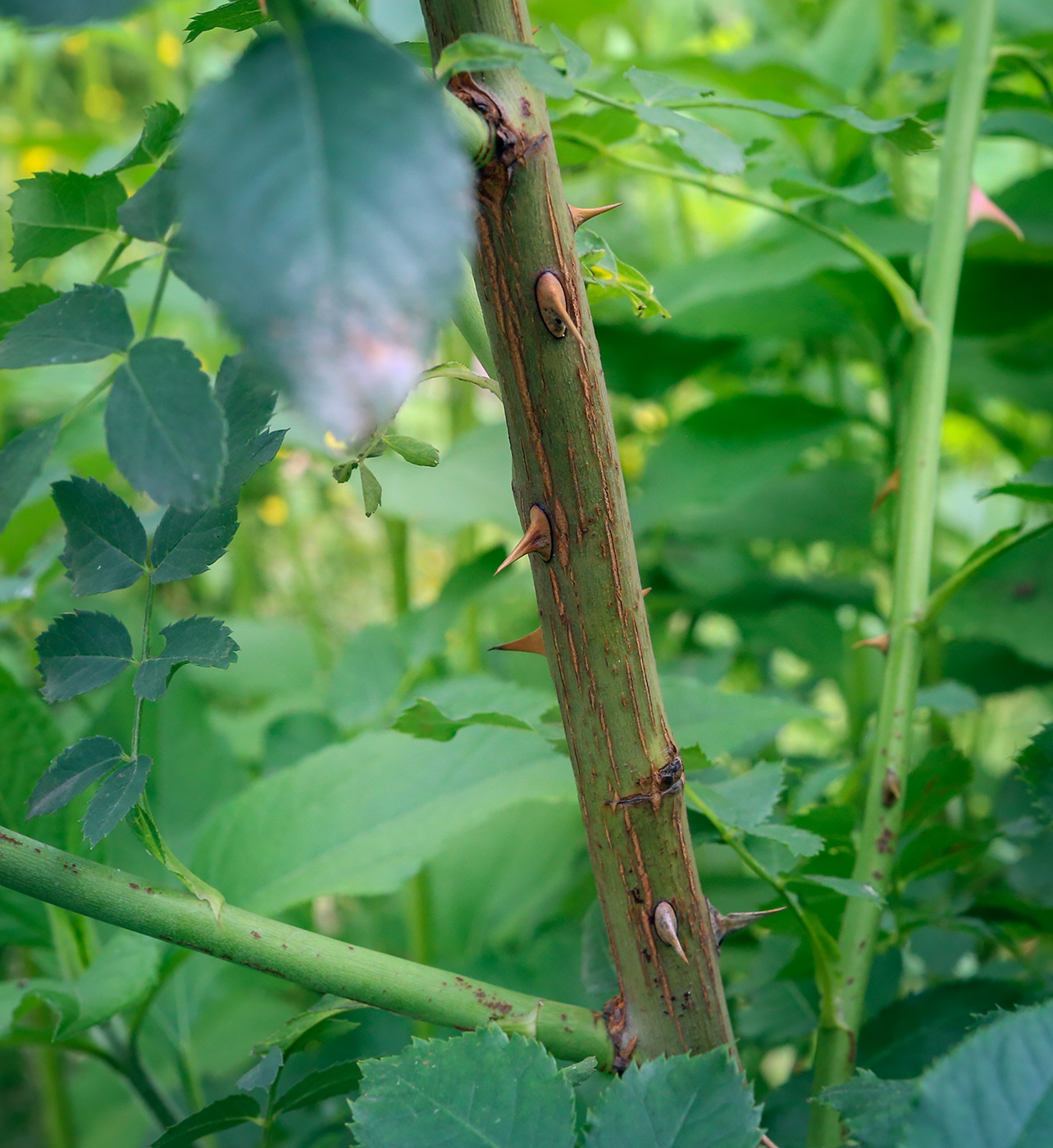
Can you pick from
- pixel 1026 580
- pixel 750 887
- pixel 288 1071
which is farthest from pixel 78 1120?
pixel 1026 580

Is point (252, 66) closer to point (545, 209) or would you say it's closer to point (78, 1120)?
point (545, 209)

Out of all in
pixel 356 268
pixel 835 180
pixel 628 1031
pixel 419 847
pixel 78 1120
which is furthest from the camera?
pixel 78 1120

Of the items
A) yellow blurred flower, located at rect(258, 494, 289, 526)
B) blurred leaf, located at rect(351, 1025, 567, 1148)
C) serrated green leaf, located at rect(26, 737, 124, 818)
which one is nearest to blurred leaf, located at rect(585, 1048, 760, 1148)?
blurred leaf, located at rect(351, 1025, 567, 1148)

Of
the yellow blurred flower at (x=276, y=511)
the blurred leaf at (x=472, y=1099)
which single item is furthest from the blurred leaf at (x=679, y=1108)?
the yellow blurred flower at (x=276, y=511)

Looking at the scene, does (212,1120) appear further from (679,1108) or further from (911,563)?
(911,563)

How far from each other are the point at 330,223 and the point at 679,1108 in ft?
0.52

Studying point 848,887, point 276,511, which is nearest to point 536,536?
point 848,887

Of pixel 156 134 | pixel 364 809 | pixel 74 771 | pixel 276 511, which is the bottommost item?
pixel 276 511

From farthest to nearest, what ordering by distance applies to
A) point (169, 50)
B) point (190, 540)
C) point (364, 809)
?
point (169, 50), point (364, 809), point (190, 540)

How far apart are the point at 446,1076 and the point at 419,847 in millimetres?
131

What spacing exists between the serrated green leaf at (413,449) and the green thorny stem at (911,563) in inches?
5.8

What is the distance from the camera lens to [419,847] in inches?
12.1

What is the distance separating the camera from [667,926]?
184 millimetres

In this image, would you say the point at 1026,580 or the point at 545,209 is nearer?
the point at 545,209
